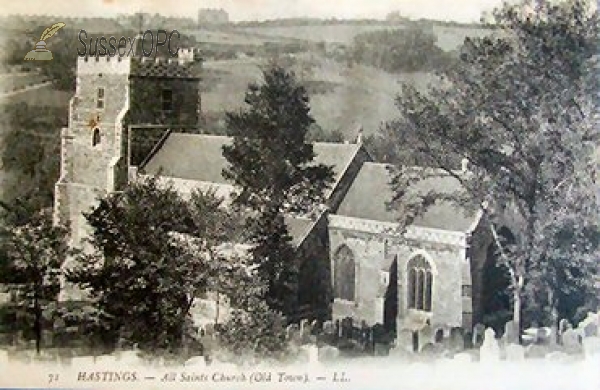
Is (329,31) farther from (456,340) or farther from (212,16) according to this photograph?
(456,340)

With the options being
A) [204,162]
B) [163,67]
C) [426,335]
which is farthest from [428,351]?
[163,67]

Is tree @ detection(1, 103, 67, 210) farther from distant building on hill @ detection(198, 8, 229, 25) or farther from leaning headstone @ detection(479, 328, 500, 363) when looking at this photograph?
leaning headstone @ detection(479, 328, 500, 363)

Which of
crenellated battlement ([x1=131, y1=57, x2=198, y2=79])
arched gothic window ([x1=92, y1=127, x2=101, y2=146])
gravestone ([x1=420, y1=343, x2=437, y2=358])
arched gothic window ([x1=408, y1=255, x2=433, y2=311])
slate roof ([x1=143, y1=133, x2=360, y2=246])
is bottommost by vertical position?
gravestone ([x1=420, y1=343, x2=437, y2=358])

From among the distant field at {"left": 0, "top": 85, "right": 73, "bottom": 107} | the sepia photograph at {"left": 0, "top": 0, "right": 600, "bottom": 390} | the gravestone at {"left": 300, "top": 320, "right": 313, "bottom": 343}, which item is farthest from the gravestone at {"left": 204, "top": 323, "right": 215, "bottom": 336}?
the distant field at {"left": 0, "top": 85, "right": 73, "bottom": 107}

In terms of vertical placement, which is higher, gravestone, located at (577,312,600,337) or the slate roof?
the slate roof

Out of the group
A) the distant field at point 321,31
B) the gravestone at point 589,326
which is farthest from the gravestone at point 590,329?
the distant field at point 321,31

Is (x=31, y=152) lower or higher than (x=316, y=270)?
higher
